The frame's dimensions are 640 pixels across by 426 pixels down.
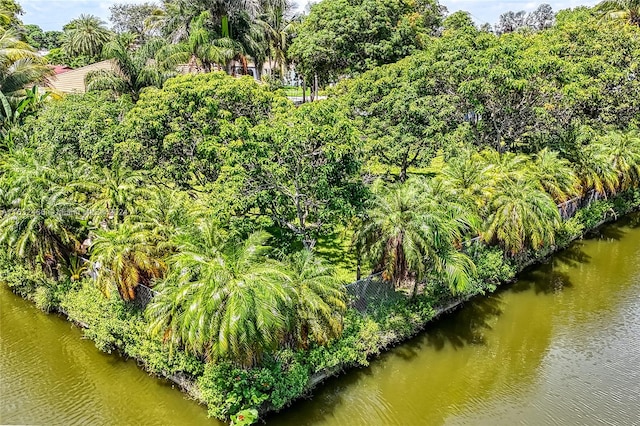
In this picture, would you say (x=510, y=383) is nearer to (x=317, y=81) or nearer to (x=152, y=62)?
(x=152, y=62)

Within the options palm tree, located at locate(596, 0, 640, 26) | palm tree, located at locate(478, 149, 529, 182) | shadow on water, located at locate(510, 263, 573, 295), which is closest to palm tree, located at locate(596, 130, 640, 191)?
palm tree, located at locate(478, 149, 529, 182)

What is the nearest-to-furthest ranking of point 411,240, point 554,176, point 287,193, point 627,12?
point 411,240 < point 287,193 < point 554,176 < point 627,12

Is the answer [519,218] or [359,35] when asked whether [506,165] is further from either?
[359,35]

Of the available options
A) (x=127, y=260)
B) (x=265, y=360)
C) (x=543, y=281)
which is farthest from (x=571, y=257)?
(x=127, y=260)

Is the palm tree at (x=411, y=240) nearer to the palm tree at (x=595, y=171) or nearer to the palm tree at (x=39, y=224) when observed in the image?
the palm tree at (x=39, y=224)

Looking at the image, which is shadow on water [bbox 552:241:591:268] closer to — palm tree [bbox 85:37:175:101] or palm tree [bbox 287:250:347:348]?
palm tree [bbox 287:250:347:348]
